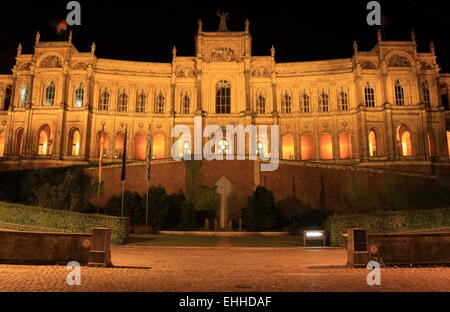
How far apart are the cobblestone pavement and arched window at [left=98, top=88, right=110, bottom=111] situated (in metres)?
40.3

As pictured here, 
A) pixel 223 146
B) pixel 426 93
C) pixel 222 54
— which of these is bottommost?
pixel 223 146

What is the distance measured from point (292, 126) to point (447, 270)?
41607 millimetres

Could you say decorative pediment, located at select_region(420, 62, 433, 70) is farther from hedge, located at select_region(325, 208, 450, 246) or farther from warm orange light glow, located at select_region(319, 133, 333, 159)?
hedge, located at select_region(325, 208, 450, 246)

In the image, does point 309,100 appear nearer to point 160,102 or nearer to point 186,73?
point 186,73

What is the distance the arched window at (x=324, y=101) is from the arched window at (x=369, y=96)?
16.4ft

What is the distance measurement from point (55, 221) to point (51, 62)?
3655 centimetres

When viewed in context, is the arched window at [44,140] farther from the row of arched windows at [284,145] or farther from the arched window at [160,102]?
the arched window at [160,102]

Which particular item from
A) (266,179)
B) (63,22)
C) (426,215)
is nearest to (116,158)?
(63,22)

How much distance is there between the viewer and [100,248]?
1375cm

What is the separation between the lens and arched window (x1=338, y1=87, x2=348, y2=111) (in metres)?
53.4

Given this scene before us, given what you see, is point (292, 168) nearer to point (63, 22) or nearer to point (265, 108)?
point (265, 108)

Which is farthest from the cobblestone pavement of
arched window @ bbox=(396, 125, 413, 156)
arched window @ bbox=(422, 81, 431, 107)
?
arched window @ bbox=(422, 81, 431, 107)

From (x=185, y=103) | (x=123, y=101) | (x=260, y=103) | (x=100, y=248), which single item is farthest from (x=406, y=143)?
(x=100, y=248)
